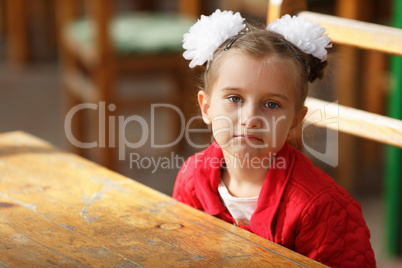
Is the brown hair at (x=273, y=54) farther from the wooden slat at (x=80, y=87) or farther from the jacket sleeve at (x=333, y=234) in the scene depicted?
the wooden slat at (x=80, y=87)

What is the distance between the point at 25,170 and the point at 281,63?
0.48 m

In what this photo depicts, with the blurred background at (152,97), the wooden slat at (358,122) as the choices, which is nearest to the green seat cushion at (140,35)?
the blurred background at (152,97)

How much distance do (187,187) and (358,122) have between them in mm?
300

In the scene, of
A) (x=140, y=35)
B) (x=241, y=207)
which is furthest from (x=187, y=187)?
(x=140, y=35)

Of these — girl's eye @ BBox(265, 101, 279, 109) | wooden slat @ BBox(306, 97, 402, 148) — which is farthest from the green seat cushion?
girl's eye @ BBox(265, 101, 279, 109)

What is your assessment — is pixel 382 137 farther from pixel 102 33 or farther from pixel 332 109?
pixel 102 33

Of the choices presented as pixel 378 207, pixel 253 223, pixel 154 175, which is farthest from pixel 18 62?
pixel 253 223

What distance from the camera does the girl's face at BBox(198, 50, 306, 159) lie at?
935mm

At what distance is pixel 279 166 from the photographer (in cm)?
100

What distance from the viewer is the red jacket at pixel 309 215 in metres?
0.92

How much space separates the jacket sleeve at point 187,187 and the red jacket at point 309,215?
0.19ft

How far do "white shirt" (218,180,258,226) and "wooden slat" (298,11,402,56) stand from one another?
302 millimetres

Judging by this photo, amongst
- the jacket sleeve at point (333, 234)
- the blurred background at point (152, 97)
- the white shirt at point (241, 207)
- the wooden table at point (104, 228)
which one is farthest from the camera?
the blurred background at point (152, 97)

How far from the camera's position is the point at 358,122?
40.8 inches
